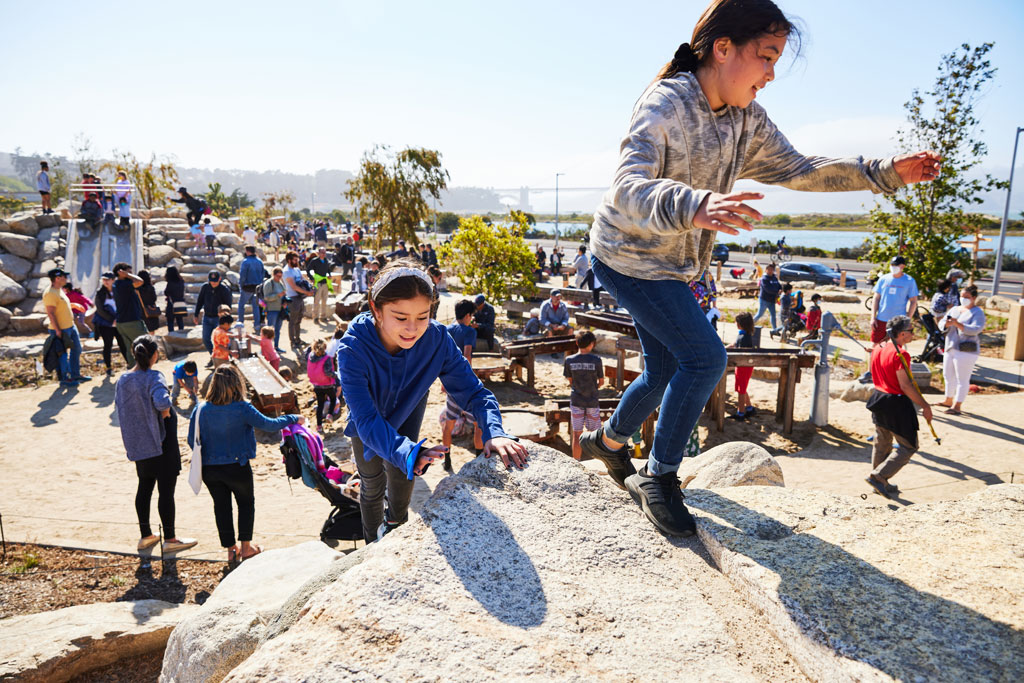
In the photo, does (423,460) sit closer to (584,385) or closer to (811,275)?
(584,385)

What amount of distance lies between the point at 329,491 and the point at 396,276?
3.54m

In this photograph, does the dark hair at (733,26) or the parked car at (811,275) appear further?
the parked car at (811,275)

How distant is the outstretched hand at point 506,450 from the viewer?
2.48 meters

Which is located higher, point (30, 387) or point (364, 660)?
point (364, 660)

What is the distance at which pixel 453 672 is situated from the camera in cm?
166

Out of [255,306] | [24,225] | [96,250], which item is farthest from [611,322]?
[24,225]

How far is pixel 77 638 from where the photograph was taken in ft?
12.3

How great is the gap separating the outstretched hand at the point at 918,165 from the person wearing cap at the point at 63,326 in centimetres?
1113

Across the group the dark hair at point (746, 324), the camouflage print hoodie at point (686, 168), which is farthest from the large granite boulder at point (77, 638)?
the dark hair at point (746, 324)

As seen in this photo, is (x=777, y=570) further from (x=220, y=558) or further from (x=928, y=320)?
(x=928, y=320)

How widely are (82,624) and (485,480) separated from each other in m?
3.11

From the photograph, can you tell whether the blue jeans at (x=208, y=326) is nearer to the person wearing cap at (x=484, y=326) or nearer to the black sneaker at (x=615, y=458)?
the person wearing cap at (x=484, y=326)

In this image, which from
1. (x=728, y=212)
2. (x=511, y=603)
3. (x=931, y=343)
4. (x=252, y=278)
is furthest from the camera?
(x=252, y=278)

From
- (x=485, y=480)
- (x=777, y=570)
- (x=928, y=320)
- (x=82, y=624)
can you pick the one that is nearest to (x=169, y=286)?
(x=82, y=624)
